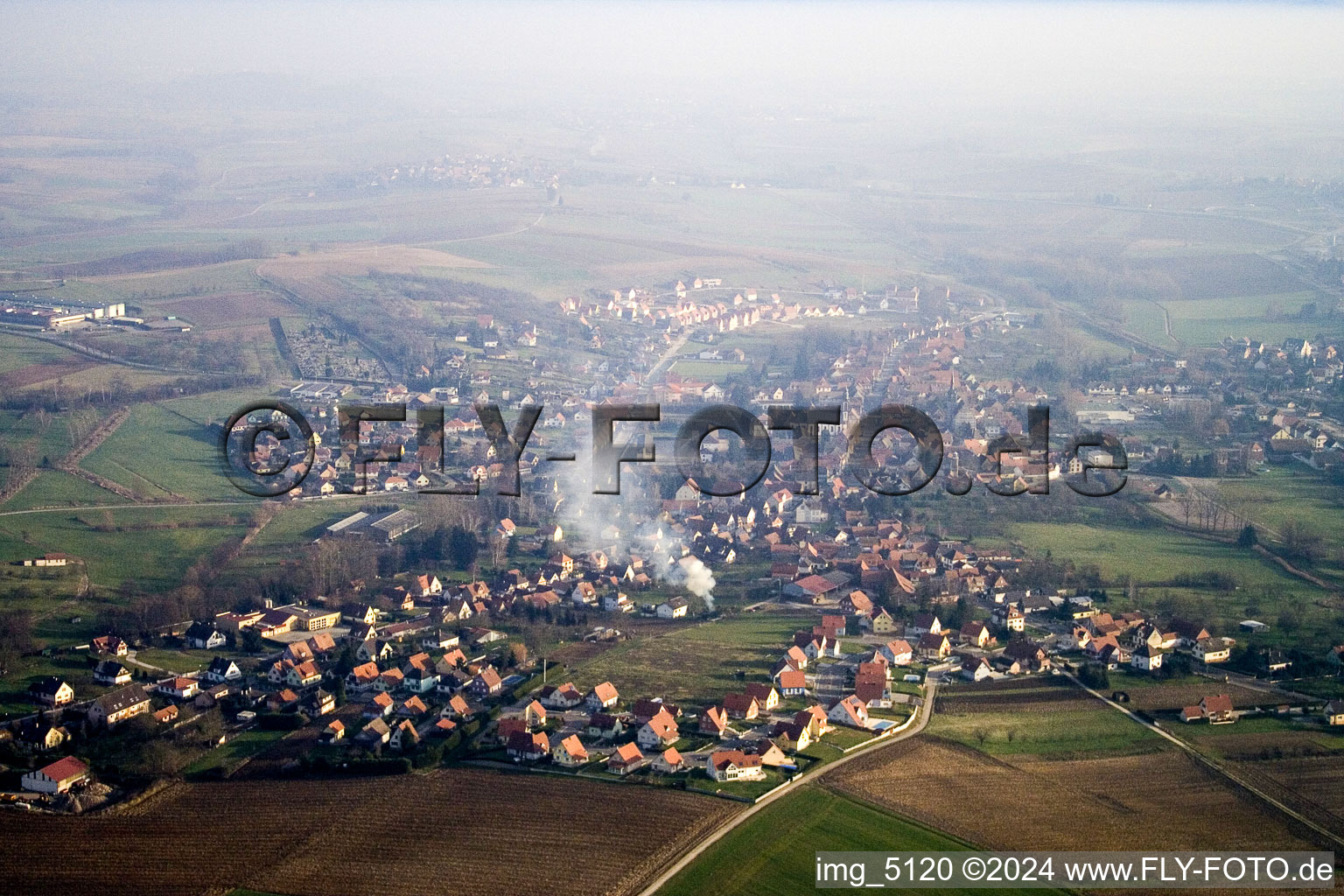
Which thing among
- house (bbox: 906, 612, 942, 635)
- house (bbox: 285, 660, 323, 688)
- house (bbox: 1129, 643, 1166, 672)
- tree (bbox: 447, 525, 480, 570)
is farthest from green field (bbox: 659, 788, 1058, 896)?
tree (bbox: 447, 525, 480, 570)

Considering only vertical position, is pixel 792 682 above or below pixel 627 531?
below

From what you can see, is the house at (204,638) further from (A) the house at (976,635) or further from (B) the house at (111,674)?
(A) the house at (976,635)

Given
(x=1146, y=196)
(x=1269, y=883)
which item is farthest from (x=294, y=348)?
(x=1146, y=196)

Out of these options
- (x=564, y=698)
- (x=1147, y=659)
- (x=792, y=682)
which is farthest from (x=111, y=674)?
(x=1147, y=659)

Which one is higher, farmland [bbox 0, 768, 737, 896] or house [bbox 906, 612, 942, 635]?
house [bbox 906, 612, 942, 635]

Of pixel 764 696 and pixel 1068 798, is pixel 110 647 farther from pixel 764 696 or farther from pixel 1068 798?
pixel 1068 798

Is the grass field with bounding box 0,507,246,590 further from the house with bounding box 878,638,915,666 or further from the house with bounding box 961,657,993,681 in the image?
the house with bounding box 961,657,993,681
